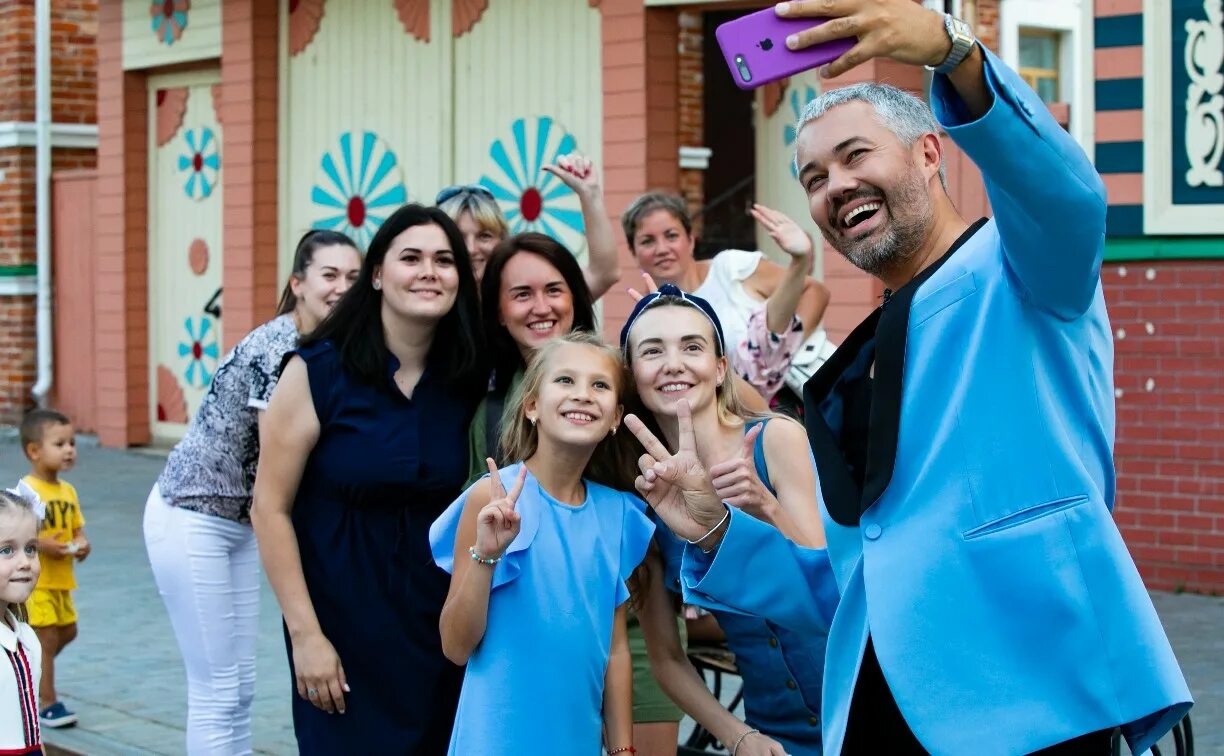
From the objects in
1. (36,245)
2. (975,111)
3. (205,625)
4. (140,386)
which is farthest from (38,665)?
(36,245)

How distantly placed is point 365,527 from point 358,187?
27.8 ft

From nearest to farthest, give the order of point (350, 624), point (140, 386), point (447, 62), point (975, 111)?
point (975, 111) < point (350, 624) < point (447, 62) < point (140, 386)

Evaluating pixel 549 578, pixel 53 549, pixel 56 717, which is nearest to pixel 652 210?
pixel 53 549

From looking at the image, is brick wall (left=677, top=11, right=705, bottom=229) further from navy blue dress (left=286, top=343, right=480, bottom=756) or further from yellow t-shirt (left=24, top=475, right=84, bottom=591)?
navy blue dress (left=286, top=343, right=480, bottom=756)

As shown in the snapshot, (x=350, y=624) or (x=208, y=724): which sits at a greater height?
(x=350, y=624)

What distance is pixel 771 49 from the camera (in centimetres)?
215

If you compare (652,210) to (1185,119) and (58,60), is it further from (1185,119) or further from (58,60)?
(58,60)

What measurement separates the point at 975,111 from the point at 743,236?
432 inches

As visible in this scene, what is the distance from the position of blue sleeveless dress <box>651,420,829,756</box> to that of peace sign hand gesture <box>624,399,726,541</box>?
524 mm

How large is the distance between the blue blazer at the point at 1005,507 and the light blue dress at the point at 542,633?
4.79 ft

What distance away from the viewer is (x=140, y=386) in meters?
14.5

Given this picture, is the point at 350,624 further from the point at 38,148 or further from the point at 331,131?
the point at 38,148

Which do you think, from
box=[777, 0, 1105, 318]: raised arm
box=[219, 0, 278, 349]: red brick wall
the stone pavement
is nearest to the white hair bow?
the stone pavement

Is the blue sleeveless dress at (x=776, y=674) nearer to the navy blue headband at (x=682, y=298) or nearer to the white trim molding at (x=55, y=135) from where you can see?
the navy blue headband at (x=682, y=298)
